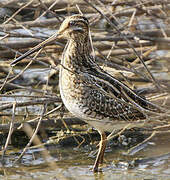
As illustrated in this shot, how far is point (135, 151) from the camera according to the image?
5.45 meters

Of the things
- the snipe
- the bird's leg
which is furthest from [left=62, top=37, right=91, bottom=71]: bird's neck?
the bird's leg

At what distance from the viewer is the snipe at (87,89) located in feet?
15.2

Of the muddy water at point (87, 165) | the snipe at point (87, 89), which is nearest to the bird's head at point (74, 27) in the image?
the snipe at point (87, 89)

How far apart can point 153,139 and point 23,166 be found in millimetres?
1554

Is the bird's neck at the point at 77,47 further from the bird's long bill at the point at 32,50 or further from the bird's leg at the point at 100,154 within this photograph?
the bird's leg at the point at 100,154

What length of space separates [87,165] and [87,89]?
93 cm

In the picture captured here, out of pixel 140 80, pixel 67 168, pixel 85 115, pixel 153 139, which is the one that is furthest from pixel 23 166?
pixel 140 80

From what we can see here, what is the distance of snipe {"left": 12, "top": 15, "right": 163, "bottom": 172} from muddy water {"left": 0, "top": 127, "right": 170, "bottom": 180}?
45cm

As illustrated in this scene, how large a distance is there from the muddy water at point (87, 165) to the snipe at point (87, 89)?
1.49 ft

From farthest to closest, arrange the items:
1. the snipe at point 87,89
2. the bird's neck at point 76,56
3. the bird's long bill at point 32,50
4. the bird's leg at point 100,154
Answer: the bird's leg at point 100,154 < the bird's neck at point 76,56 < the snipe at point 87,89 < the bird's long bill at point 32,50

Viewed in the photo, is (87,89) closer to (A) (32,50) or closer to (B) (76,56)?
(B) (76,56)

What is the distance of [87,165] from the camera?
5172mm

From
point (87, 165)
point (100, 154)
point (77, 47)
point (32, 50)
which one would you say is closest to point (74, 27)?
point (77, 47)

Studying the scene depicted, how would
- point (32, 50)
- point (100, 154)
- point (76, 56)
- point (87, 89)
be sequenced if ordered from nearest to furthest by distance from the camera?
point (32, 50), point (87, 89), point (76, 56), point (100, 154)
